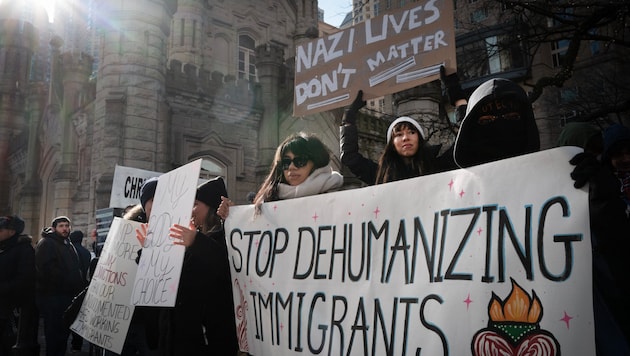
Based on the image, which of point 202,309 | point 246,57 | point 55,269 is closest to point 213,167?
point 55,269

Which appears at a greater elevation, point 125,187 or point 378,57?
point 378,57

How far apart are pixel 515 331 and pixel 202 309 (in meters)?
1.71

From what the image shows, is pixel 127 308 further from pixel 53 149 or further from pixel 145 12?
pixel 53 149

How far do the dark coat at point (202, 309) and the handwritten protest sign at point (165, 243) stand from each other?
10cm

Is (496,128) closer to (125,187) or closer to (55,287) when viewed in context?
(55,287)

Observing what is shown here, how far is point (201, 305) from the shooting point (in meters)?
2.58

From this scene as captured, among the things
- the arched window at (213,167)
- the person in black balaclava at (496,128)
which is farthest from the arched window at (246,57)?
the person in black balaclava at (496,128)

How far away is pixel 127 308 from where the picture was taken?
9.92 feet

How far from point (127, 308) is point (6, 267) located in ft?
10.4

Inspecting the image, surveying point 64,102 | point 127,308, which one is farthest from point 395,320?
point 64,102

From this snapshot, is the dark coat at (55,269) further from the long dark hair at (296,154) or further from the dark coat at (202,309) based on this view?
the long dark hair at (296,154)

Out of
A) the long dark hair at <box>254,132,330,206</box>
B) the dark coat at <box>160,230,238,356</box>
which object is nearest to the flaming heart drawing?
the long dark hair at <box>254,132,330,206</box>

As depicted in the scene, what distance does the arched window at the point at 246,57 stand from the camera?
84.2ft

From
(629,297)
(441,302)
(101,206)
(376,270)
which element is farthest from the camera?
(101,206)
